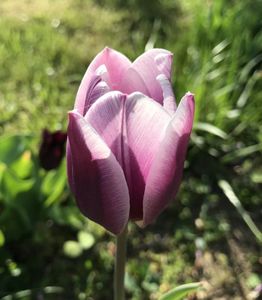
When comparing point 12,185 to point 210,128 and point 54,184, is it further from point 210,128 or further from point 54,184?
point 210,128

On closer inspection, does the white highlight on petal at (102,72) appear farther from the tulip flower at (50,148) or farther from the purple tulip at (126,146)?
the tulip flower at (50,148)

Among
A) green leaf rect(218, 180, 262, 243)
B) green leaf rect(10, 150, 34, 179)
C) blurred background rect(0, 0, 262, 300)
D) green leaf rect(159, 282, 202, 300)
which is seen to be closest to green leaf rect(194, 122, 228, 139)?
blurred background rect(0, 0, 262, 300)

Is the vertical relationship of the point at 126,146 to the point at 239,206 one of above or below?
above

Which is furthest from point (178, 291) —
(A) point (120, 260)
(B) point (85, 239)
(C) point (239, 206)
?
Result: (C) point (239, 206)

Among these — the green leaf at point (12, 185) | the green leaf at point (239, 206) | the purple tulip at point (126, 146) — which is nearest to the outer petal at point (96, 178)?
the purple tulip at point (126, 146)

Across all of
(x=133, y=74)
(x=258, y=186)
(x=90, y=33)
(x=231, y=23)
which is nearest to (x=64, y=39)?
(x=90, y=33)

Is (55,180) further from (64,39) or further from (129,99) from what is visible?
(64,39)

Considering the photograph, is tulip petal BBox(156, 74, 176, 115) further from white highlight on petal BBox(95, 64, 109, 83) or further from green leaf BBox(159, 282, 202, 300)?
green leaf BBox(159, 282, 202, 300)
